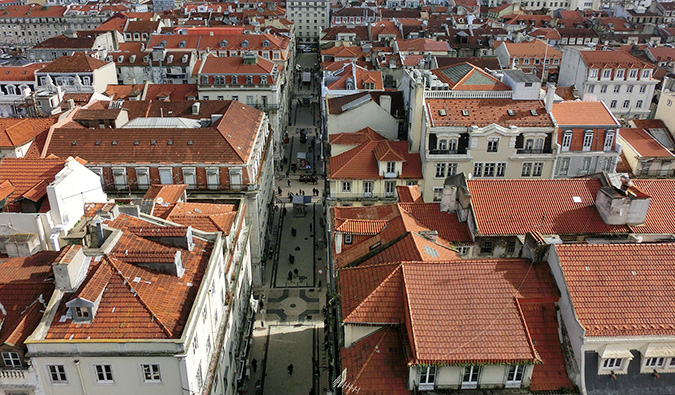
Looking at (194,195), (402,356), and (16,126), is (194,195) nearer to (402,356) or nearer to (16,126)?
(16,126)

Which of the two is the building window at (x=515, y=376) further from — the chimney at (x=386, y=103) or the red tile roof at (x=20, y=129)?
the red tile roof at (x=20, y=129)

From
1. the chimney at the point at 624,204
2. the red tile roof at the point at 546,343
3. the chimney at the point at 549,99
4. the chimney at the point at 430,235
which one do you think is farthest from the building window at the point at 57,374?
the chimney at the point at 549,99

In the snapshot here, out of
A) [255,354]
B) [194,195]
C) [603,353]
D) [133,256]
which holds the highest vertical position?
[133,256]

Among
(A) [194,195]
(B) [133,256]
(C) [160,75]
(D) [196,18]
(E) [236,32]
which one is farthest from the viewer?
(D) [196,18]

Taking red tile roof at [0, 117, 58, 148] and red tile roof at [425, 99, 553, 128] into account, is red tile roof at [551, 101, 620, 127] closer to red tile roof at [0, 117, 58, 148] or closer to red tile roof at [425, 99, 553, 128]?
red tile roof at [425, 99, 553, 128]

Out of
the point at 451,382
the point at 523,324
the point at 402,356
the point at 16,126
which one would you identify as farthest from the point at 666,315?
the point at 16,126

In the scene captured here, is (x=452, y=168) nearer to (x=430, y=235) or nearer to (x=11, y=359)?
(x=430, y=235)

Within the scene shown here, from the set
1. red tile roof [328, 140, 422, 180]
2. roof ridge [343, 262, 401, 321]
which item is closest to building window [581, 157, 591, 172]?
red tile roof [328, 140, 422, 180]
